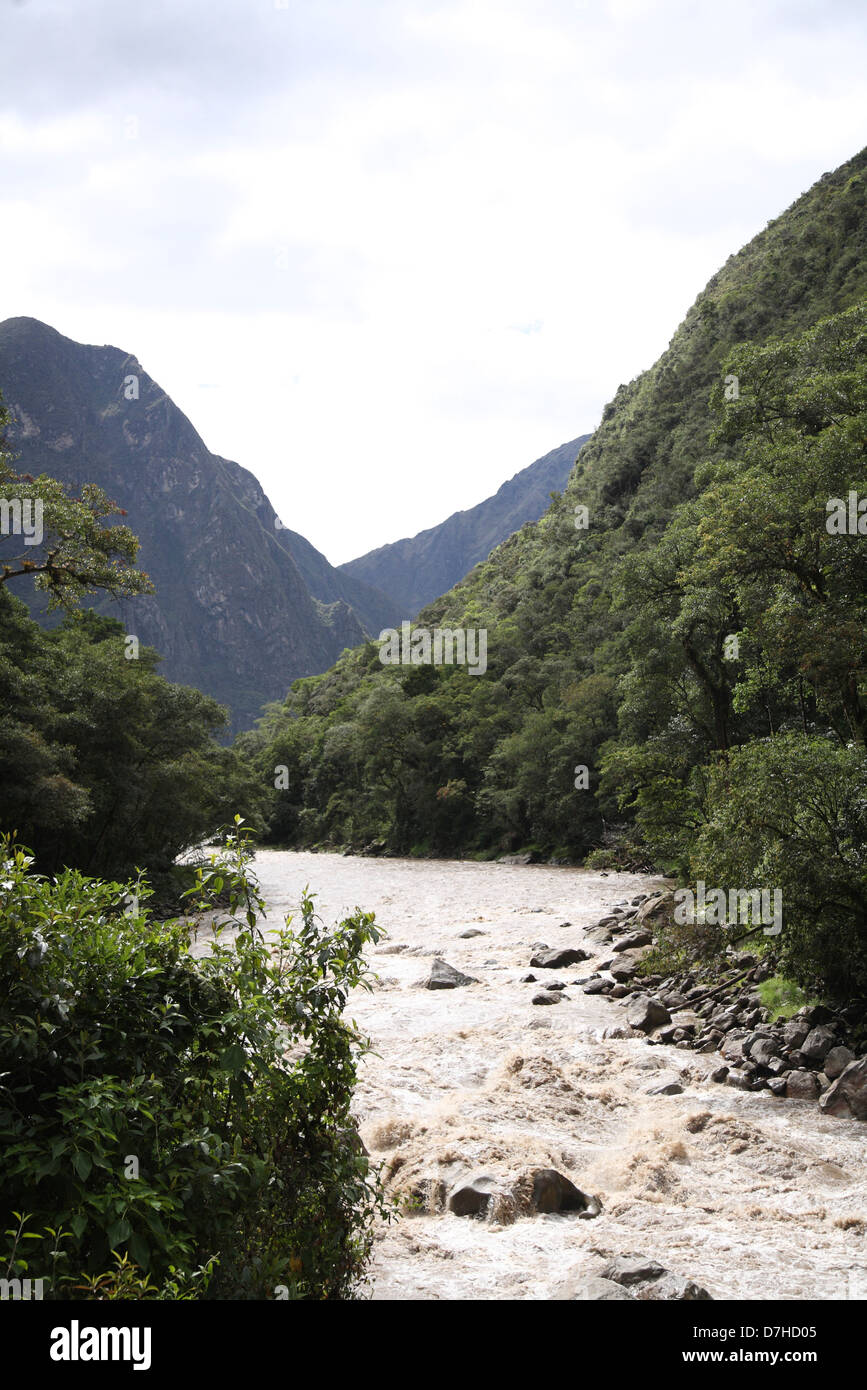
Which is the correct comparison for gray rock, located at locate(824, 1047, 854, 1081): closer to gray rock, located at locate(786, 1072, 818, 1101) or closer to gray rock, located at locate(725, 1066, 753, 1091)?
gray rock, located at locate(786, 1072, 818, 1101)

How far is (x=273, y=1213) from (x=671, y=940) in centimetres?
1437

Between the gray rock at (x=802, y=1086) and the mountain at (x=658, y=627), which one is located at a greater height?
the mountain at (x=658, y=627)

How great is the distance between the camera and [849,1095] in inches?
456

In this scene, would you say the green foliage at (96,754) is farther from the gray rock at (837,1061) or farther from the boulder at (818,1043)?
the gray rock at (837,1061)

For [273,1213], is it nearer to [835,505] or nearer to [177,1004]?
[177,1004]

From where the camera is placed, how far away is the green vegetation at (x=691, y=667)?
14336mm

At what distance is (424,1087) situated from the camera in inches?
512

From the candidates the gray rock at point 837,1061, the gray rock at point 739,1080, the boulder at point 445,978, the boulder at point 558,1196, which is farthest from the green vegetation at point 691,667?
the boulder at point 445,978

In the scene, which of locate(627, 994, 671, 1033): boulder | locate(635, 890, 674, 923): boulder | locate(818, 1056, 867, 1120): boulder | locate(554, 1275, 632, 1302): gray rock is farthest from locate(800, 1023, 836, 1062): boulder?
locate(635, 890, 674, 923): boulder

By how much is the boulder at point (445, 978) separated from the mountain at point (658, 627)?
22.5 feet

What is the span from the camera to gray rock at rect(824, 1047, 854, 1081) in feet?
40.4

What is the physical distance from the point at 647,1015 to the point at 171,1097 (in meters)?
12.6

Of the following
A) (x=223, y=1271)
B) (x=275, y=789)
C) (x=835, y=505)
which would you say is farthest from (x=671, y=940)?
(x=275, y=789)

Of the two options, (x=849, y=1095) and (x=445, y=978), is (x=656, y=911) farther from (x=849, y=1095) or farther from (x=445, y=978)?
(x=849, y=1095)
